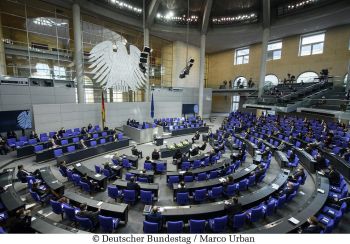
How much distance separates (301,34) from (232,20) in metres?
8.88

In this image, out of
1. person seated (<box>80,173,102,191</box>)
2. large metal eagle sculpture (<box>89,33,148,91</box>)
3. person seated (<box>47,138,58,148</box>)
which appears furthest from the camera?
large metal eagle sculpture (<box>89,33,148,91</box>)

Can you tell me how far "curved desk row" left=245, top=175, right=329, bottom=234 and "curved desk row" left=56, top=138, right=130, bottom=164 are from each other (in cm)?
1009

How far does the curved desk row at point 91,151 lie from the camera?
34.9 feet

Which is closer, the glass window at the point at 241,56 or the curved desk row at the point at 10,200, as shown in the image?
the curved desk row at the point at 10,200

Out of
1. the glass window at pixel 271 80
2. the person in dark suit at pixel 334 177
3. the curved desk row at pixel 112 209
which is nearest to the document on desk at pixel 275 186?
the person in dark suit at pixel 334 177

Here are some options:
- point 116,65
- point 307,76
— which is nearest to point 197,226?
point 116,65

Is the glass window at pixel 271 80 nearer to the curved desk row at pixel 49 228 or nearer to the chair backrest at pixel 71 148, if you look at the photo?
the chair backrest at pixel 71 148

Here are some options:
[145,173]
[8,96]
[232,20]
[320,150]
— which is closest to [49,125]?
[8,96]

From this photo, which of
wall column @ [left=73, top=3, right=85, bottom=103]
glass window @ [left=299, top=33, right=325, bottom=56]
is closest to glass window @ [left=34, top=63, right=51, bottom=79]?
Answer: wall column @ [left=73, top=3, right=85, bottom=103]

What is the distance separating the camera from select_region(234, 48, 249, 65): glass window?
29.5 meters

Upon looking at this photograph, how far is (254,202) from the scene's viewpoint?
20.4 ft

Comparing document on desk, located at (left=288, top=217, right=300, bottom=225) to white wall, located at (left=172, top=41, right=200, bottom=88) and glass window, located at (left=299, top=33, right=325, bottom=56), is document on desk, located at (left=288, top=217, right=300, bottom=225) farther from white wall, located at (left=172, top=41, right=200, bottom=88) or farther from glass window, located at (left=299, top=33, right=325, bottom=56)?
glass window, located at (left=299, top=33, right=325, bottom=56)

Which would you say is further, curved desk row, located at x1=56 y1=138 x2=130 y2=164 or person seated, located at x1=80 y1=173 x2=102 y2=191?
curved desk row, located at x1=56 y1=138 x2=130 y2=164

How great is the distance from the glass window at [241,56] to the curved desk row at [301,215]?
26.5 meters
